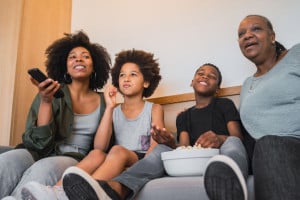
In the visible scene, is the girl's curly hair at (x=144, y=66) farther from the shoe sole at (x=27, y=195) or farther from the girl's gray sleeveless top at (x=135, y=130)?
the shoe sole at (x=27, y=195)

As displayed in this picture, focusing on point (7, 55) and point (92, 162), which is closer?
point (92, 162)

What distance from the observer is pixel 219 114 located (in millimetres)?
1379

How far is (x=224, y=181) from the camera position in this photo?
2.41ft

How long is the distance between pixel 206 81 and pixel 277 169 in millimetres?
736

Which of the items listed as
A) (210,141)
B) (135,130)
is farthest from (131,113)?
(210,141)

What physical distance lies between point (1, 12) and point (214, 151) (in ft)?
5.57

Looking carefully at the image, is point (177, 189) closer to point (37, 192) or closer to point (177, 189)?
point (177, 189)

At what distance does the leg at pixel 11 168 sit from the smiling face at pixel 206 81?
76cm

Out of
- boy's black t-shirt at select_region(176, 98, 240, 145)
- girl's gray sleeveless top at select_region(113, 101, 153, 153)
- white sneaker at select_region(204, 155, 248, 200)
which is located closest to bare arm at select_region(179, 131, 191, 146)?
boy's black t-shirt at select_region(176, 98, 240, 145)

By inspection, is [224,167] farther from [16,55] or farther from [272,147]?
[16,55]

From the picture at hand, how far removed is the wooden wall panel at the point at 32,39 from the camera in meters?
1.96

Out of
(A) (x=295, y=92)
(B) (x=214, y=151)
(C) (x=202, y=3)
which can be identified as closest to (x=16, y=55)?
(C) (x=202, y=3)

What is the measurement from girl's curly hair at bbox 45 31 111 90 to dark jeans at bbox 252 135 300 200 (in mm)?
992

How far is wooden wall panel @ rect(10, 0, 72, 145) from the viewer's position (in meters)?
1.96
